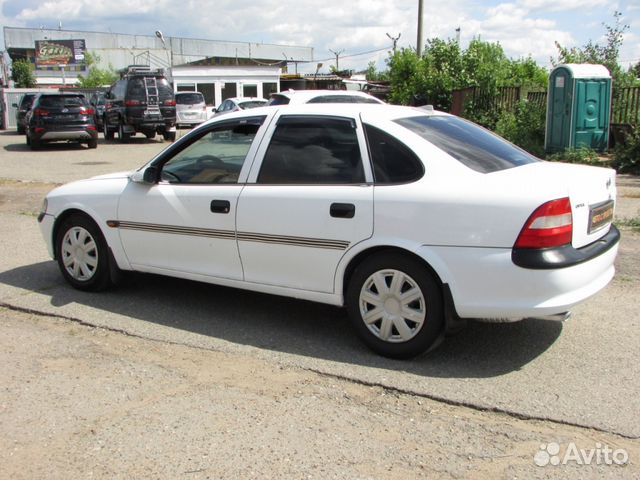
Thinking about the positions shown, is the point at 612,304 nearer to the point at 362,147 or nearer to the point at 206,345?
the point at 362,147

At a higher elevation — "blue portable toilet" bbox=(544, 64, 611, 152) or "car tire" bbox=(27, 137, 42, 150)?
"blue portable toilet" bbox=(544, 64, 611, 152)

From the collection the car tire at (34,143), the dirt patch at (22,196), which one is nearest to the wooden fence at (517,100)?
the dirt patch at (22,196)

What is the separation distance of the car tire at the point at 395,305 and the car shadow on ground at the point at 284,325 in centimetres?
15

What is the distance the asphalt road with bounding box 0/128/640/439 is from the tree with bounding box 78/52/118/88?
206 feet

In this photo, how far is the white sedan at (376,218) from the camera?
4043 millimetres

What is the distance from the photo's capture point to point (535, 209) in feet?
12.9

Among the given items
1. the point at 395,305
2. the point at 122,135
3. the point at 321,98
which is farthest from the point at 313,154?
the point at 122,135

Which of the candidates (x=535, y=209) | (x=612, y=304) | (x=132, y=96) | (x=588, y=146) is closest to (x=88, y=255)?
(x=535, y=209)

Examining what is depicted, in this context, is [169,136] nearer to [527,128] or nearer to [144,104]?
[144,104]

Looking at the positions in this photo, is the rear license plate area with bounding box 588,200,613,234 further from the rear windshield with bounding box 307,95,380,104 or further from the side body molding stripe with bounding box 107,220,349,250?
the rear windshield with bounding box 307,95,380,104

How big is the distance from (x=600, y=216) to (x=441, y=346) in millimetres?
1382

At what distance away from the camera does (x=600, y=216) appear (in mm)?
4418

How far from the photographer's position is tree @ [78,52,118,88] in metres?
68.7

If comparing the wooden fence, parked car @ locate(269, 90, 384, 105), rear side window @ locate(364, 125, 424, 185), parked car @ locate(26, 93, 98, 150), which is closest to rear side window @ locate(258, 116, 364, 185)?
rear side window @ locate(364, 125, 424, 185)
